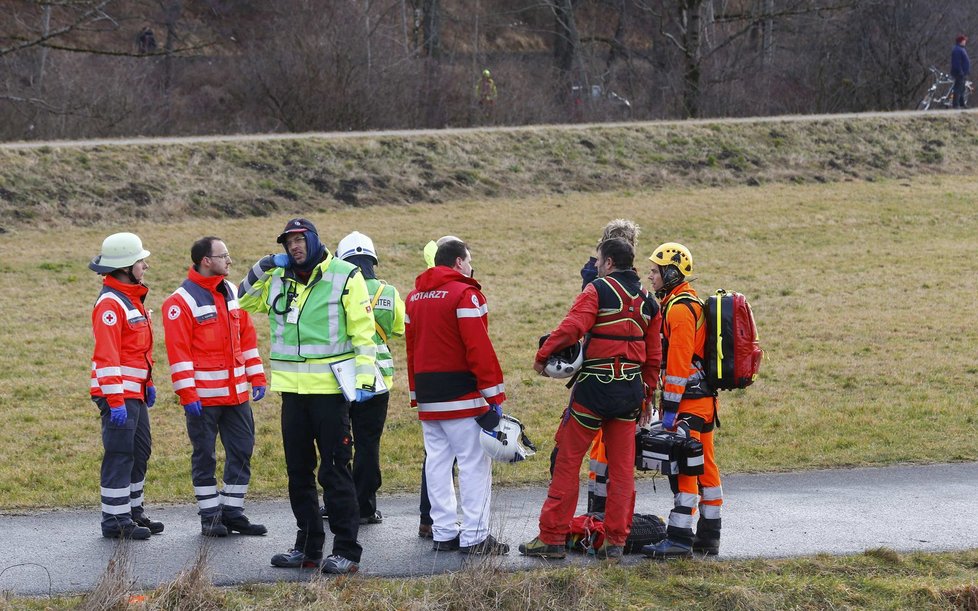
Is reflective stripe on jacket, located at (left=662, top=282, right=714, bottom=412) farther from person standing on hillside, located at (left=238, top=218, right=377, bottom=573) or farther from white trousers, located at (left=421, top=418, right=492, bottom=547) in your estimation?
person standing on hillside, located at (left=238, top=218, right=377, bottom=573)

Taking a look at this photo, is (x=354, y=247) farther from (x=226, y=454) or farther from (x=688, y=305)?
(x=688, y=305)

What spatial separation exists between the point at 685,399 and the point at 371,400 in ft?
6.84

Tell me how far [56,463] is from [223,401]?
10.1 ft

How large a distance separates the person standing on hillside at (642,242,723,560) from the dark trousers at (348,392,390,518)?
6.32ft

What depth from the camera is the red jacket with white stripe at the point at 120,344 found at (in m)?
7.61

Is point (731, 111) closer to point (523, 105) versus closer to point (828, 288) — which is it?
point (523, 105)

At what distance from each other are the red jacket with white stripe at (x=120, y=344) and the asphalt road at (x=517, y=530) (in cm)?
101

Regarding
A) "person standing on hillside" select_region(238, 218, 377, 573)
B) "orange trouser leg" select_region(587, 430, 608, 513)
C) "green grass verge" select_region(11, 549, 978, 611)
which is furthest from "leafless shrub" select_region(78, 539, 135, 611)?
Answer: "orange trouser leg" select_region(587, 430, 608, 513)

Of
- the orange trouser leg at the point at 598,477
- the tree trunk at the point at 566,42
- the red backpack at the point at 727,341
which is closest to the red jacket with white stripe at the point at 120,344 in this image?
the orange trouser leg at the point at 598,477

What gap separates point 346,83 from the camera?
33062 millimetres

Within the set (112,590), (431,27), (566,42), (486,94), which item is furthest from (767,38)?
(112,590)

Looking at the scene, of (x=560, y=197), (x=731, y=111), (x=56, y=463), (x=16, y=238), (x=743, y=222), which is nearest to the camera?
(x=56, y=463)

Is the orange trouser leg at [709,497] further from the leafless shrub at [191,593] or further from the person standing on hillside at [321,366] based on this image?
the leafless shrub at [191,593]

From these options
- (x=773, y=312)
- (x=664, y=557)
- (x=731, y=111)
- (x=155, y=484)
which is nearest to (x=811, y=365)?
(x=773, y=312)
